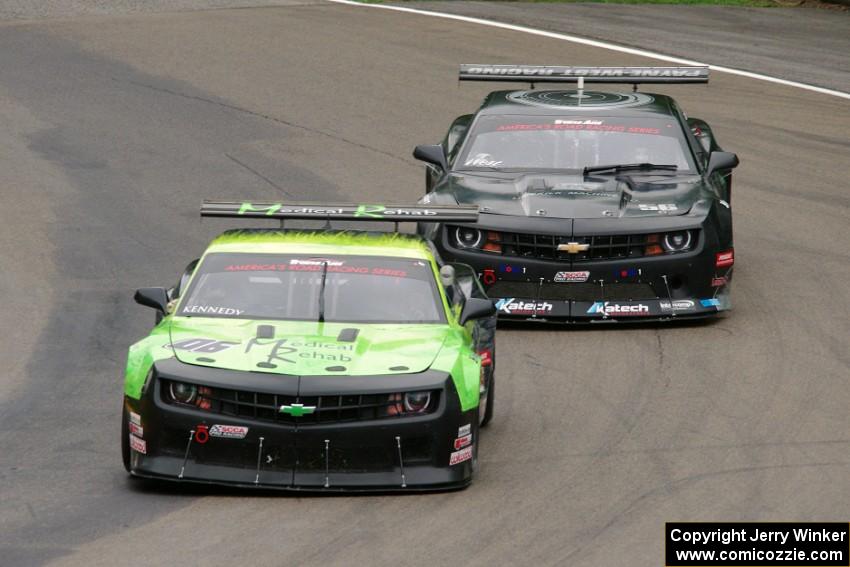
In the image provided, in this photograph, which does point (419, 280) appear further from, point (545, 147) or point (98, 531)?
point (545, 147)

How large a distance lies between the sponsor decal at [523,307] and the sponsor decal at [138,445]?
4726mm

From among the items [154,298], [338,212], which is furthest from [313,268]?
[154,298]

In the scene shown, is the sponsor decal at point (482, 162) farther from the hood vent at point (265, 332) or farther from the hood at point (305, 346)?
the hood vent at point (265, 332)

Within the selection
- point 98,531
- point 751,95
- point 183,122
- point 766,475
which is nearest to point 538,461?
point 766,475

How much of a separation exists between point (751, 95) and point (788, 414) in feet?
46.4

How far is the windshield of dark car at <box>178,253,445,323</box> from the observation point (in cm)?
1028

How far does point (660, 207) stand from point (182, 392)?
18.6 feet

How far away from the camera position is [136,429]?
30.8 feet

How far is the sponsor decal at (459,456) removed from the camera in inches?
370

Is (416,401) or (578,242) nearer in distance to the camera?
(416,401)

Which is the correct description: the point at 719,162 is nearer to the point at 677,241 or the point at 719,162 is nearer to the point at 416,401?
the point at 677,241

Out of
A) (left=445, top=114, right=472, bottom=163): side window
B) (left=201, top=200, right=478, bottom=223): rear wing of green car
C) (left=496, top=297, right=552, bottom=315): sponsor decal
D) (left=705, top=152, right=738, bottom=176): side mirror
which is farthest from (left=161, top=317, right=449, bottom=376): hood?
(left=445, top=114, right=472, bottom=163): side window

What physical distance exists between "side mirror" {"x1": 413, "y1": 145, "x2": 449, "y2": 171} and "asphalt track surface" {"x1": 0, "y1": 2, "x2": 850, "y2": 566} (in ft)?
6.80

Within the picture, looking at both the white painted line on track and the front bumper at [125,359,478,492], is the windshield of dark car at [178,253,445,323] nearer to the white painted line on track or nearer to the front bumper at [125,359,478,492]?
the front bumper at [125,359,478,492]
